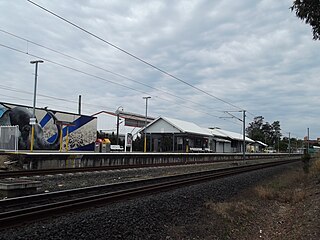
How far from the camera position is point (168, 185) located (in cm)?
1438

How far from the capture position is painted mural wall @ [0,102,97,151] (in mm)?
33219

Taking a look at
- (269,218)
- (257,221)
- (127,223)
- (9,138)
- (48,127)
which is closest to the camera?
(127,223)

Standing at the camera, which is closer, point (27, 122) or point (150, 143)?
point (27, 122)

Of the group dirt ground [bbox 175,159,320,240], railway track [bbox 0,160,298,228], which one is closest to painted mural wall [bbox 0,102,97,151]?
railway track [bbox 0,160,298,228]

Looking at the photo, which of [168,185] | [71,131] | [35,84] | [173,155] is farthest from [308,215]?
[71,131]

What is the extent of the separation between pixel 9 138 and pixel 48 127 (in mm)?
10419

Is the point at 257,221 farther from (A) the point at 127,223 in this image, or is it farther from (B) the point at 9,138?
(B) the point at 9,138

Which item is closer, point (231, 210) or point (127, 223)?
point (127, 223)

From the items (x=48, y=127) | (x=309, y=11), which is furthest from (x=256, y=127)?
(x=309, y=11)

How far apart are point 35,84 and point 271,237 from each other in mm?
29441

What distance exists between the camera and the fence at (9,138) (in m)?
25.6

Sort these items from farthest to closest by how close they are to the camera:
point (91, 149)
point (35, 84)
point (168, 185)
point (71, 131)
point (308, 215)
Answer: point (91, 149) < point (71, 131) < point (35, 84) < point (168, 185) < point (308, 215)

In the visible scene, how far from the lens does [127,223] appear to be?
25.4 feet

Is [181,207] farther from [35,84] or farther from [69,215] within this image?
[35,84]
